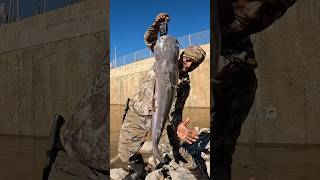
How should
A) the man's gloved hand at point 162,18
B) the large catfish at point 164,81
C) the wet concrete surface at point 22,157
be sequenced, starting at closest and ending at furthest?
the man's gloved hand at point 162,18 → the large catfish at point 164,81 → the wet concrete surface at point 22,157

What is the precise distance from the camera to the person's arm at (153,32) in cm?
281

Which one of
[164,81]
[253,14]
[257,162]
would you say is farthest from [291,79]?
[164,81]

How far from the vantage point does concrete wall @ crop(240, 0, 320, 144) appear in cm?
757

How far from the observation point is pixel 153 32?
9.60 feet

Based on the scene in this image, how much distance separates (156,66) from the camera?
3004mm

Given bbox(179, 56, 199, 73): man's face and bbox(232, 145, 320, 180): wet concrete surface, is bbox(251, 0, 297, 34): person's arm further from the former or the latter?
bbox(232, 145, 320, 180): wet concrete surface

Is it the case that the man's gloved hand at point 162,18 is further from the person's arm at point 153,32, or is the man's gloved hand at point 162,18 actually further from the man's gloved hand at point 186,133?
the man's gloved hand at point 186,133

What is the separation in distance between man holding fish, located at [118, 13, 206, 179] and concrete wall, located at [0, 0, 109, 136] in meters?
0.45

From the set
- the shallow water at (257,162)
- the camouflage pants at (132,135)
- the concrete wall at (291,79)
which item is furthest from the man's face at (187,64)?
the concrete wall at (291,79)

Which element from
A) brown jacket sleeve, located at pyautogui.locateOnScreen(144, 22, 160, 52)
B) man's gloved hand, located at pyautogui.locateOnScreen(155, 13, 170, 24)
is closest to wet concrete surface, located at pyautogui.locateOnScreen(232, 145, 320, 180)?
brown jacket sleeve, located at pyautogui.locateOnScreen(144, 22, 160, 52)

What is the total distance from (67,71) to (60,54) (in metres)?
0.61

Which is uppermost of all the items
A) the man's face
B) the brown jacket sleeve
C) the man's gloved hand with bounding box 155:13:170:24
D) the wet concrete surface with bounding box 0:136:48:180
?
the man's gloved hand with bounding box 155:13:170:24

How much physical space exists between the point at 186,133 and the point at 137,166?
46 cm

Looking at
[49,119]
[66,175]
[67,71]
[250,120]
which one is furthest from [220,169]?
[49,119]
